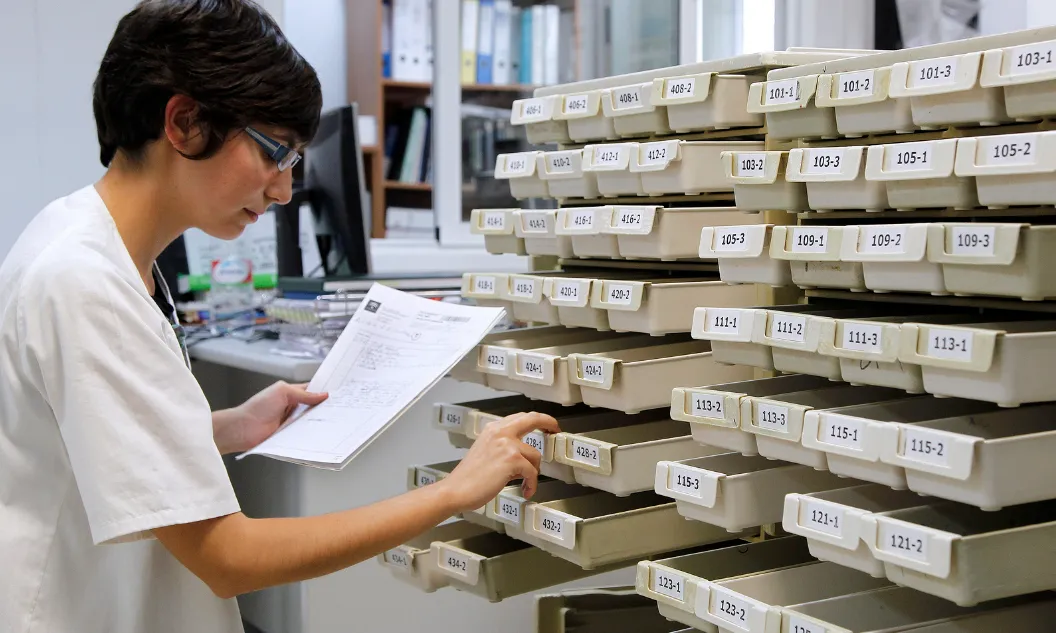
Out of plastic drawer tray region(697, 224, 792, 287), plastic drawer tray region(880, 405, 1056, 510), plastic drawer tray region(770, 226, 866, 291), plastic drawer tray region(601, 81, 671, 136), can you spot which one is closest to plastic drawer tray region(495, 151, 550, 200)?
plastic drawer tray region(601, 81, 671, 136)

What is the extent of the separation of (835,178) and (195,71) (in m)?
0.63

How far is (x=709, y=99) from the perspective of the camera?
1.20 metres

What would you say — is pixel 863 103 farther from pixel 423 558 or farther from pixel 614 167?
pixel 423 558

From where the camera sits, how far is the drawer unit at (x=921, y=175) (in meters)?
0.87

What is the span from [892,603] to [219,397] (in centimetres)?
187

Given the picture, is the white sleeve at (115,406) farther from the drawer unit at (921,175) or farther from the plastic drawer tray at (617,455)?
the drawer unit at (921,175)

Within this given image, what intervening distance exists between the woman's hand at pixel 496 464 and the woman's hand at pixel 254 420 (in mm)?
354

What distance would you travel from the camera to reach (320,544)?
1056mm

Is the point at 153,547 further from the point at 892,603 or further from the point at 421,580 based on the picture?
the point at 892,603

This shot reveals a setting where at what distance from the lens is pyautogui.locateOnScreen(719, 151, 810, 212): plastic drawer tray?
1030 millimetres

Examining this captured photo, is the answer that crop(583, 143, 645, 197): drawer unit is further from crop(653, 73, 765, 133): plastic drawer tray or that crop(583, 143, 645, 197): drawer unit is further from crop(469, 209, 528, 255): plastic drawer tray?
crop(469, 209, 528, 255): plastic drawer tray

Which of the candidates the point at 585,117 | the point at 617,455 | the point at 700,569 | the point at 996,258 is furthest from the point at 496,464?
the point at 996,258

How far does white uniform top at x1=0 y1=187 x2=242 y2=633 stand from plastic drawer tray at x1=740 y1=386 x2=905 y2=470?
0.50 meters

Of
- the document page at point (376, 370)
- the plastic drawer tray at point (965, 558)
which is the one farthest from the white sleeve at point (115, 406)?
the plastic drawer tray at point (965, 558)
